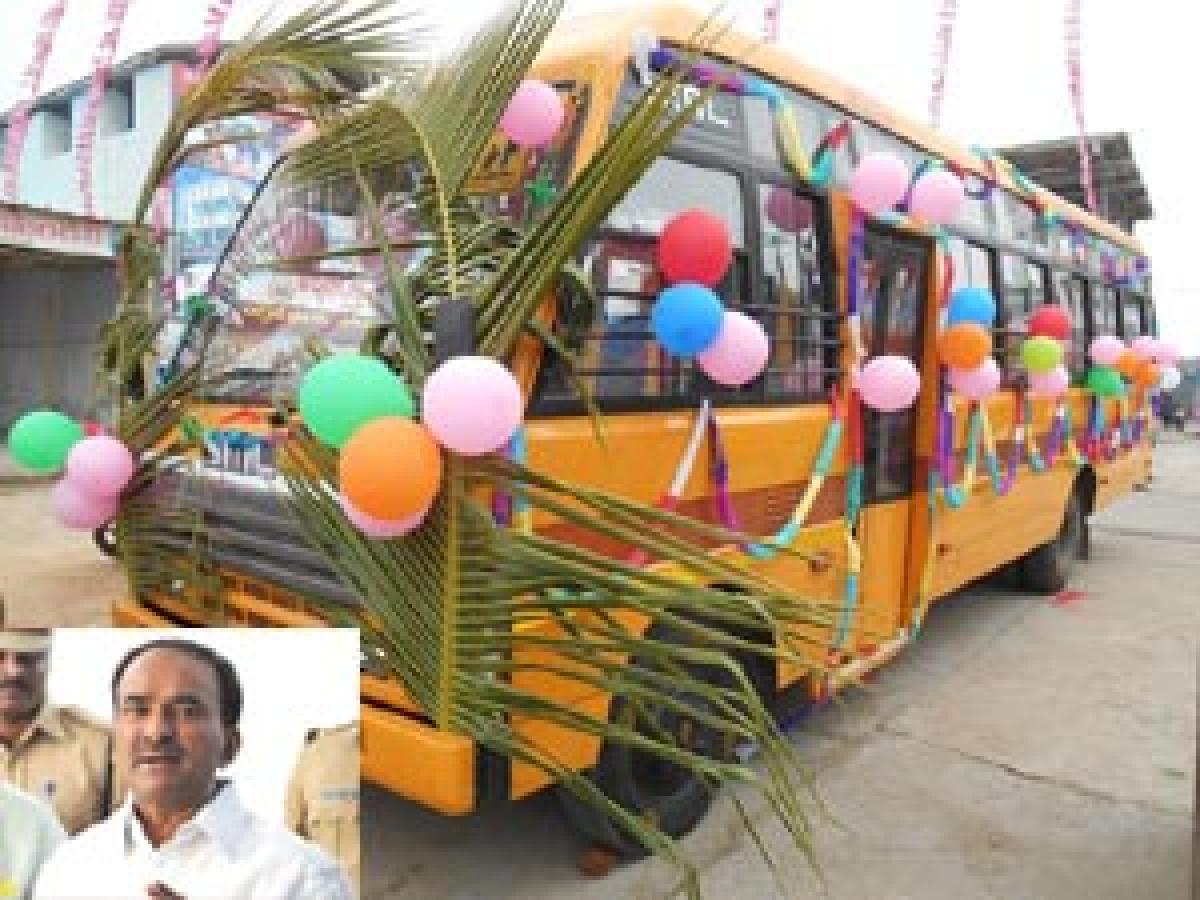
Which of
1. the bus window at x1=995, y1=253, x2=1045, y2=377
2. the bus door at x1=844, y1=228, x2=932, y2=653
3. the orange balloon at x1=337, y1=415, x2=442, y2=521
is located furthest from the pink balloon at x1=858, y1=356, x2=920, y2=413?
the orange balloon at x1=337, y1=415, x2=442, y2=521

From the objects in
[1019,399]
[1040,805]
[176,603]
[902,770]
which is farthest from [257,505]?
[1019,399]

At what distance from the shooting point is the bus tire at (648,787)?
118 inches

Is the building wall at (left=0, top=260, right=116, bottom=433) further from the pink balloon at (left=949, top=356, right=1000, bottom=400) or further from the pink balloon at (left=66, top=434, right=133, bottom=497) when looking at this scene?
the pink balloon at (left=949, top=356, right=1000, bottom=400)

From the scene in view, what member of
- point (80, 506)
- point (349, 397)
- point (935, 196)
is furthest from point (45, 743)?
point (935, 196)

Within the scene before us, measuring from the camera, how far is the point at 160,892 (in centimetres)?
139

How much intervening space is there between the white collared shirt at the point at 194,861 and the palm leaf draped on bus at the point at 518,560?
0.68 metres

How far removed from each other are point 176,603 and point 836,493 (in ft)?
7.98

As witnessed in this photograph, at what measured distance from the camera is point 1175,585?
705 centimetres

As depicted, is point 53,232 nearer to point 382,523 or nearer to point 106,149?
point 106,149

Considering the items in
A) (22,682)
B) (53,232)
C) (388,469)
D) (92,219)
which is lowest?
(22,682)

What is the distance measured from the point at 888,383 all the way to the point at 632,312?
1.35m

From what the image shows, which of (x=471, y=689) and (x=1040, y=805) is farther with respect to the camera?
(x=1040, y=805)

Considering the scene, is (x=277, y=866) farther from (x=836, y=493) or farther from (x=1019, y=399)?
(x=1019, y=399)

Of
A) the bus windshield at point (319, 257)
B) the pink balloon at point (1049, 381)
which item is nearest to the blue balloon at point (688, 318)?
A: the bus windshield at point (319, 257)
